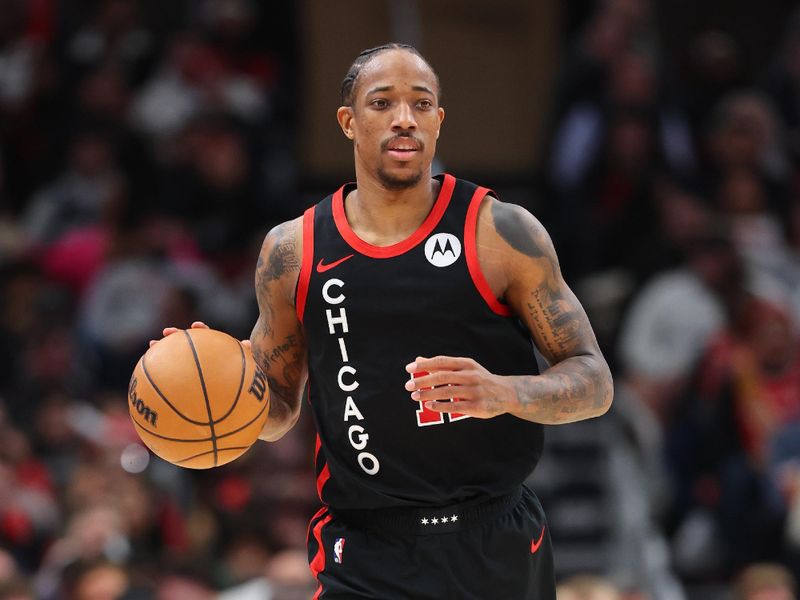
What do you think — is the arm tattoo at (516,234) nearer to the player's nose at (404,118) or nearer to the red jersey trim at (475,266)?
the red jersey trim at (475,266)

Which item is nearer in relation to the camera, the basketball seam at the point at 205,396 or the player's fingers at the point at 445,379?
the player's fingers at the point at 445,379

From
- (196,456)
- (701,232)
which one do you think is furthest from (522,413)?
(701,232)

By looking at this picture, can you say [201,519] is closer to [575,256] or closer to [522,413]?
[575,256]

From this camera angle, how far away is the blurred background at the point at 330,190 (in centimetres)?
923

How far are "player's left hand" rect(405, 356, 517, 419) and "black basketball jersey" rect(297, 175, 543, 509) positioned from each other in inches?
17.4

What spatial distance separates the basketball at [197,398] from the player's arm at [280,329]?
0.31 meters

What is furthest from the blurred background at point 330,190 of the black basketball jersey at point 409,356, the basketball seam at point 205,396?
the black basketball jersey at point 409,356

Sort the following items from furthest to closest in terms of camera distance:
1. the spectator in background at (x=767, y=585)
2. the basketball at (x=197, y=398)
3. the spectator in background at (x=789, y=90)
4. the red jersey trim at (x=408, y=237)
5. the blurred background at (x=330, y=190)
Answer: the spectator in background at (x=789, y=90) → the blurred background at (x=330, y=190) → the spectator in background at (x=767, y=585) → the red jersey trim at (x=408, y=237) → the basketball at (x=197, y=398)

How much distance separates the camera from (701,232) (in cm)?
1098

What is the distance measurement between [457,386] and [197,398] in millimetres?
970

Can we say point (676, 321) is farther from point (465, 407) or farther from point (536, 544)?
point (465, 407)

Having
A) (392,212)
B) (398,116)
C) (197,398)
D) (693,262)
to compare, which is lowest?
(693,262)

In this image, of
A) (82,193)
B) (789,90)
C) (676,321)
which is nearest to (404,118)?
(676,321)

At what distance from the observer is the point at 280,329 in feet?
16.8
